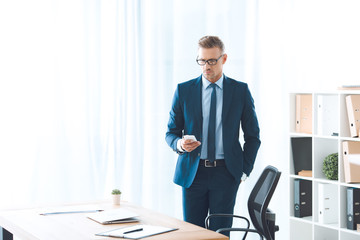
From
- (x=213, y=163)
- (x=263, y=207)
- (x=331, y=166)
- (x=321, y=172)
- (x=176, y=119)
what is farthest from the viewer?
(x=321, y=172)

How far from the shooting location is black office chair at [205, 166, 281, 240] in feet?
9.78

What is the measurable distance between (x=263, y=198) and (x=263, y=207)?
12 cm

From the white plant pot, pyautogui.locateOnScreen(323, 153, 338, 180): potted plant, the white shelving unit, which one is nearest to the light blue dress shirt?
the white plant pot

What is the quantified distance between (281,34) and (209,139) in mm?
2045

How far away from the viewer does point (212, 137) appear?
345cm

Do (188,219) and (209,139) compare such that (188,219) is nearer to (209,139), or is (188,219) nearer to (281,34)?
(209,139)

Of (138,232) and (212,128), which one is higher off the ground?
(212,128)

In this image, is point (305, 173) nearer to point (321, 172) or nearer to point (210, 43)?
point (321, 172)

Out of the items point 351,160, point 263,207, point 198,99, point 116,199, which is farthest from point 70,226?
point 351,160

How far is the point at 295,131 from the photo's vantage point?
4.59 meters

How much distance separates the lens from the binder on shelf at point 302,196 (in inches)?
177

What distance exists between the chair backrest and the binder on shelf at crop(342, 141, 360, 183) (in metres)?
1.18

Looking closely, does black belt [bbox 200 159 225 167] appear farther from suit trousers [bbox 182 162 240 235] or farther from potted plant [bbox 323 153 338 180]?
potted plant [bbox 323 153 338 180]

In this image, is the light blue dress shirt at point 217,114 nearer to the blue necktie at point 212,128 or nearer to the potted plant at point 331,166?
the blue necktie at point 212,128
